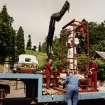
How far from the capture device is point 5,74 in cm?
1107

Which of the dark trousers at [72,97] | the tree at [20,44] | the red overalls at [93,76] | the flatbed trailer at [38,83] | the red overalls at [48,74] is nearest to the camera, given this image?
the flatbed trailer at [38,83]

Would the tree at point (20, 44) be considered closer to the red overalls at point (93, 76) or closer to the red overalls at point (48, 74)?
the red overalls at point (93, 76)

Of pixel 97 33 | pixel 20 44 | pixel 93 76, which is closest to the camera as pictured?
pixel 93 76

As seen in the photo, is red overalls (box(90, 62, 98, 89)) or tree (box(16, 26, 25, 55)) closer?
red overalls (box(90, 62, 98, 89))

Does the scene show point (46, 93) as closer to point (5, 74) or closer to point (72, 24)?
point (5, 74)

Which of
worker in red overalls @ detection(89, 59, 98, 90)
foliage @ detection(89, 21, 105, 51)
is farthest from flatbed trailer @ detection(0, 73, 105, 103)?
foliage @ detection(89, 21, 105, 51)

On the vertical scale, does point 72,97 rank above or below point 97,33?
below

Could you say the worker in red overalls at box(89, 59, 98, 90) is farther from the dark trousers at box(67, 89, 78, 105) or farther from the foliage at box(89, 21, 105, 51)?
the foliage at box(89, 21, 105, 51)

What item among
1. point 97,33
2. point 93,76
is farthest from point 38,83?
point 97,33

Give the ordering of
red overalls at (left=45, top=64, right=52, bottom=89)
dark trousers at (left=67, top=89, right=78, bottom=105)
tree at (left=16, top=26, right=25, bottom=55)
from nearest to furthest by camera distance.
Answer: dark trousers at (left=67, top=89, right=78, bottom=105) → red overalls at (left=45, top=64, right=52, bottom=89) → tree at (left=16, top=26, right=25, bottom=55)

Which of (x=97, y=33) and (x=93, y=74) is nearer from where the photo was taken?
(x=93, y=74)

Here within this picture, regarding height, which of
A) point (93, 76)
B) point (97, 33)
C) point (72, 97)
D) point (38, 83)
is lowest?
point (72, 97)

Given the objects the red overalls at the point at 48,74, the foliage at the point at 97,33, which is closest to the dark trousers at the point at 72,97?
the red overalls at the point at 48,74

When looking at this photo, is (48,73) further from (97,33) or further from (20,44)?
(20,44)
